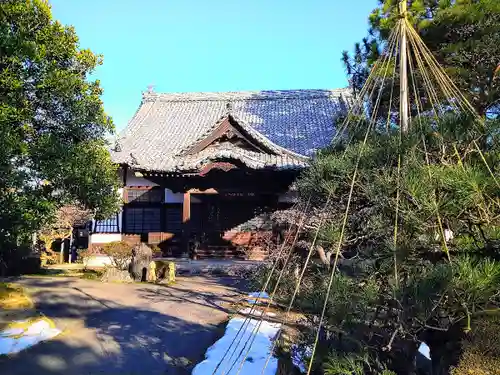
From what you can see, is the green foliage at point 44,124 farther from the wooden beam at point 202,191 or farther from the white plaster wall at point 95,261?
the wooden beam at point 202,191

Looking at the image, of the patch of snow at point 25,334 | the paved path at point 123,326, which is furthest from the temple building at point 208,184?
the patch of snow at point 25,334

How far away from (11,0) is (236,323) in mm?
6736

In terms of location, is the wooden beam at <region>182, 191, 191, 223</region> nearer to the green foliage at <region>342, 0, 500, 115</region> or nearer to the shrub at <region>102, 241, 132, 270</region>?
the shrub at <region>102, 241, 132, 270</region>

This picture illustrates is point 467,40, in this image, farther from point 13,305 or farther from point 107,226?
point 107,226

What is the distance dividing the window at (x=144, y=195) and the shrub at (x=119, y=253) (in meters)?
1.93

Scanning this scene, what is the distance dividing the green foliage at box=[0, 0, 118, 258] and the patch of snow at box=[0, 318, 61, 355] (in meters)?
1.37

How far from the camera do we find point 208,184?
49.3 ft

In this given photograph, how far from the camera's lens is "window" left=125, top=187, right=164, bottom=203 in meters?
16.3

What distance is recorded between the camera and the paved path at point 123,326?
5629 millimetres

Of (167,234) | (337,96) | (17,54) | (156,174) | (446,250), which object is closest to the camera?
(446,250)

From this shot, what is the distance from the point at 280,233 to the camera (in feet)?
30.0

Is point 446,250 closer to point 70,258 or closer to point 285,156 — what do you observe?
point 285,156

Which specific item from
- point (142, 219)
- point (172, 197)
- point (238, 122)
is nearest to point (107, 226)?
point (142, 219)

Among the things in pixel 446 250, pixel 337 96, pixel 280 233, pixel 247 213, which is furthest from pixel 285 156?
pixel 446 250
